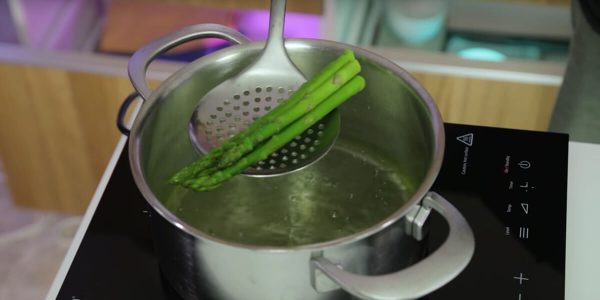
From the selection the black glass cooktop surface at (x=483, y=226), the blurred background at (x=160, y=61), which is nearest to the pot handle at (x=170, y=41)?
the black glass cooktop surface at (x=483, y=226)

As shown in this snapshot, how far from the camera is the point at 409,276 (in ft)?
1.75

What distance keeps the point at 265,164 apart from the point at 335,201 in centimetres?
7

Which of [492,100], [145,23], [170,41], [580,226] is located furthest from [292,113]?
[145,23]

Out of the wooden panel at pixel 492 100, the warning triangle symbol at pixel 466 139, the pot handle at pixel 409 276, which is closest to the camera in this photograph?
the pot handle at pixel 409 276

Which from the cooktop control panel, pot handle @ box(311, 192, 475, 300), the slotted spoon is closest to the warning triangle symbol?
the cooktop control panel

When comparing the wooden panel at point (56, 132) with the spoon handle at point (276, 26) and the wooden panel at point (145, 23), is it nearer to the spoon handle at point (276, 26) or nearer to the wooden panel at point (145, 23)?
the wooden panel at point (145, 23)

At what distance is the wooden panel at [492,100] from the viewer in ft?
4.18

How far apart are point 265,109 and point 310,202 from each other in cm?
9

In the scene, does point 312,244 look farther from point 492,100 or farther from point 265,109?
point 492,100

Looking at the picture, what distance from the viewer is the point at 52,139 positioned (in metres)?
1.49

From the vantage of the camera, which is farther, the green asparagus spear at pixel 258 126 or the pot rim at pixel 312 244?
the green asparagus spear at pixel 258 126

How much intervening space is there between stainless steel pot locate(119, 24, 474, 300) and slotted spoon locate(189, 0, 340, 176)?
1 cm

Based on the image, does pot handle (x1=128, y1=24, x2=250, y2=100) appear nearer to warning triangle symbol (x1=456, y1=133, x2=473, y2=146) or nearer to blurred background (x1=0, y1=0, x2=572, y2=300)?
warning triangle symbol (x1=456, y1=133, x2=473, y2=146)

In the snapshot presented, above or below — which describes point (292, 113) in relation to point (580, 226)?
above
